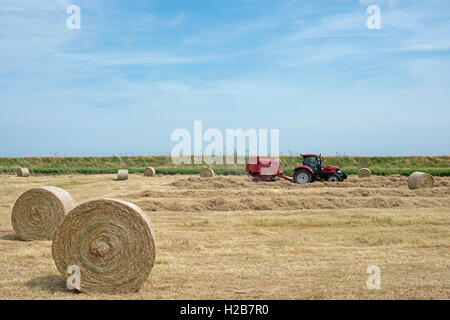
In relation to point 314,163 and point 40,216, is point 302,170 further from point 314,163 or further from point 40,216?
point 40,216

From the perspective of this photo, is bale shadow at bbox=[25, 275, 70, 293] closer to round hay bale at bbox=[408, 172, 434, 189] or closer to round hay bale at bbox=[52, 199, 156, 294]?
round hay bale at bbox=[52, 199, 156, 294]

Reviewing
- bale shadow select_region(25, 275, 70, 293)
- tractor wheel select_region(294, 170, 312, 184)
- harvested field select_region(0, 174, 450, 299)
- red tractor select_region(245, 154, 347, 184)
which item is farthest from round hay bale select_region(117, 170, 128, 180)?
bale shadow select_region(25, 275, 70, 293)

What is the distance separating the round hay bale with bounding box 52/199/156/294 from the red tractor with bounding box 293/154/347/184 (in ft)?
53.4

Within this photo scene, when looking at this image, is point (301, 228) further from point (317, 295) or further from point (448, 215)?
point (317, 295)

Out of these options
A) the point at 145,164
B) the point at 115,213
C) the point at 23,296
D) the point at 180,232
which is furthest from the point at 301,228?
the point at 145,164

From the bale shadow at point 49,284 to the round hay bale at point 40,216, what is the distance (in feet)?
11.5

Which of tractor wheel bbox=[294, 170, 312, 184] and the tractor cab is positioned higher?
the tractor cab

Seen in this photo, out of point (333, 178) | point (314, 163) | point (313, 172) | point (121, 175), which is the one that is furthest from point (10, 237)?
point (121, 175)

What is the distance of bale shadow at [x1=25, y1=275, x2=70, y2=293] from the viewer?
6551 mm

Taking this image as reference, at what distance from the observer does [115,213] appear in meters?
6.81

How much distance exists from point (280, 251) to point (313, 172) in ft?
46.8

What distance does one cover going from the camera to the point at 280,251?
353 inches

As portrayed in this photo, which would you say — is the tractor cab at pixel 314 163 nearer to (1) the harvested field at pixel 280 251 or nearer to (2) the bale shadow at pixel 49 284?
(1) the harvested field at pixel 280 251

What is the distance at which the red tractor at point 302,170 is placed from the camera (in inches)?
883
